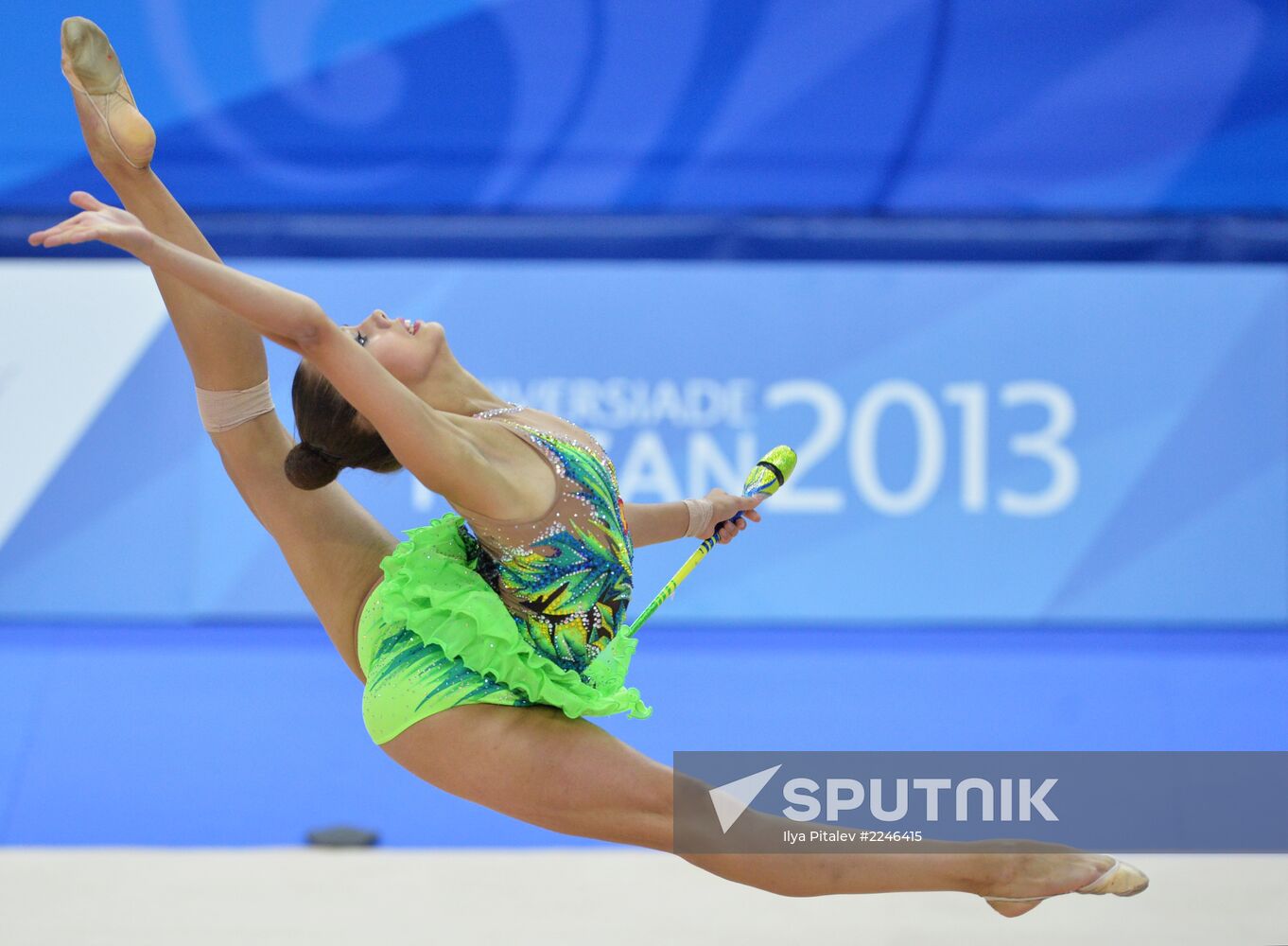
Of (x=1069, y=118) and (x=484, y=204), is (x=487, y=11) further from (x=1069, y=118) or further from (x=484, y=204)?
(x=1069, y=118)

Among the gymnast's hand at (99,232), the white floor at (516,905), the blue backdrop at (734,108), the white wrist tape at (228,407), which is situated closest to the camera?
the gymnast's hand at (99,232)

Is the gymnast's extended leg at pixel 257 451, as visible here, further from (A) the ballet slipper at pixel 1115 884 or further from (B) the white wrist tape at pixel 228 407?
(A) the ballet slipper at pixel 1115 884

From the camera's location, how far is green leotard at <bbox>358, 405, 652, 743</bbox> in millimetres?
2512

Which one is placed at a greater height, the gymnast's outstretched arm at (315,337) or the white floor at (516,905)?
the gymnast's outstretched arm at (315,337)

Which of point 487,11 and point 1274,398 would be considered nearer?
point 1274,398

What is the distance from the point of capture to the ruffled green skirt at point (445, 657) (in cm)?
251

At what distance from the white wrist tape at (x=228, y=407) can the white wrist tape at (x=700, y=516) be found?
0.89 metres

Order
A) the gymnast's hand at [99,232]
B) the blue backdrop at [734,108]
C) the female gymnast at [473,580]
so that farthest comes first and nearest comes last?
1. the blue backdrop at [734,108]
2. the female gymnast at [473,580]
3. the gymnast's hand at [99,232]

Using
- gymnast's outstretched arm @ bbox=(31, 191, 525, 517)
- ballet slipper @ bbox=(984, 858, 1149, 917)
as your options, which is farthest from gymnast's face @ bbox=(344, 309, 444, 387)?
ballet slipper @ bbox=(984, 858, 1149, 917)

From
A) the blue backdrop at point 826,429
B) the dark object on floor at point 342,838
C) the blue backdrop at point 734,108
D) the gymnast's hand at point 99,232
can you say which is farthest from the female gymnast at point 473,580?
the blue backdrop at point 734,108

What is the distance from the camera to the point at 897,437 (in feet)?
16.5

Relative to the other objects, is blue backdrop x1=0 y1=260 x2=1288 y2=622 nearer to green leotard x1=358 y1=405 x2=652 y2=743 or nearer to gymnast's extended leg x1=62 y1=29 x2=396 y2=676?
gymnast's extended leg x1=62 y1=29 x2=396 y2=676

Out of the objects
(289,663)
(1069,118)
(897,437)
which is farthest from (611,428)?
(1069,118)

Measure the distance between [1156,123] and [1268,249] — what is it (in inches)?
26.1
